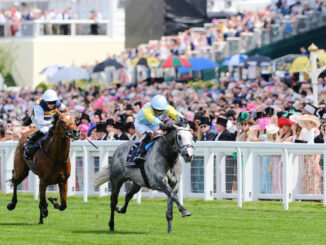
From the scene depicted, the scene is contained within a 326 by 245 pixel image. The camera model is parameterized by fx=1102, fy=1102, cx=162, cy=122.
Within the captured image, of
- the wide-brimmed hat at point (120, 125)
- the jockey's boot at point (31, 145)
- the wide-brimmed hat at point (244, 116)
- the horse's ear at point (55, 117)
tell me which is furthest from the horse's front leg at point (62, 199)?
the wide-brimmed hat at point (244, 116)

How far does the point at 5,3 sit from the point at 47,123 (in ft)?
129

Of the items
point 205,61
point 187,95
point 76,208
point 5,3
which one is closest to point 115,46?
point 5,3

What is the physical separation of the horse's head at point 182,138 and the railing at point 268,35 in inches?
768

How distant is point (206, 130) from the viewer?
17.9m

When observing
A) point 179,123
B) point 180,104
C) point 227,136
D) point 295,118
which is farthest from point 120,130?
point 180,104

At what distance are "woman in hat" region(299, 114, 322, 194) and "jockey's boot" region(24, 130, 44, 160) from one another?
3.75 metres

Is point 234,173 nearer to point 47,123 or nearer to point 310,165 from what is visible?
point 310,165

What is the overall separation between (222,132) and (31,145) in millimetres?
3454

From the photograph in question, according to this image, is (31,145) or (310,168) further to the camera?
(310,168)

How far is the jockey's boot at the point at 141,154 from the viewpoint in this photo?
13547 millimetres

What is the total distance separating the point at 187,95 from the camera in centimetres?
2895

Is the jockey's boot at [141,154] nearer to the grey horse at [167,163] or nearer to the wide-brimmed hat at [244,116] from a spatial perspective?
the grey horse at [167,163]

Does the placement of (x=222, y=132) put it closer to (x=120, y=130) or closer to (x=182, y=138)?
(x=120, y=130)

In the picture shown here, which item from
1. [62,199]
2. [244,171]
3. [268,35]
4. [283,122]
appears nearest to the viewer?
[62,199]
